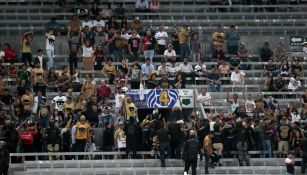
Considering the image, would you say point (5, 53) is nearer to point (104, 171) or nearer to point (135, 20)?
point (135, 20)

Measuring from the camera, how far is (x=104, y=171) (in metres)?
39.8

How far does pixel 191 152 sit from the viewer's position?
39.0 meters

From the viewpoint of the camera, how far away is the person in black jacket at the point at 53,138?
1572 inches

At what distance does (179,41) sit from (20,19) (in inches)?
266

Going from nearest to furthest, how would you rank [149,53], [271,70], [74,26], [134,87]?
[134,87], [271,70], [149,53], [74,26]

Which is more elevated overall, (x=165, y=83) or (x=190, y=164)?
(x=165, y=83)

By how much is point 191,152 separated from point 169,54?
768 cm

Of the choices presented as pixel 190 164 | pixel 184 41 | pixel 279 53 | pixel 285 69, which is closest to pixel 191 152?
pixel 190 164

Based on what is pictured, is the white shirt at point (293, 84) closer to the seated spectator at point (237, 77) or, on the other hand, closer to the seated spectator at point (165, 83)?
the seated spectator at point (237, 77)

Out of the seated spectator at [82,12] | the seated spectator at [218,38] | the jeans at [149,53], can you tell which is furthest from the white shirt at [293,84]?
the seated spectator at [82,12]

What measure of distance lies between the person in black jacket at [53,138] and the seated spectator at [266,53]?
34.0ft

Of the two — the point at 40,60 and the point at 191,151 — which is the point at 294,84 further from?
the point at 40,60

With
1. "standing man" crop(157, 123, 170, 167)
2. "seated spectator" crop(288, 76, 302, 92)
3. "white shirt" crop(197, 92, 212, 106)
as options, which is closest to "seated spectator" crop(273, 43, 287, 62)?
"seated spectator" crop(288, 76, 302, 92)

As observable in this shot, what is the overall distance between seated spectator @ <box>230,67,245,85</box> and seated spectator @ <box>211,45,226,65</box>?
1379mm
